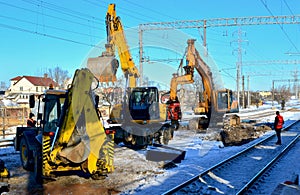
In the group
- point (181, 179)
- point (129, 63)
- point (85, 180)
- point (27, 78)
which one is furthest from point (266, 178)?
point (27, 78)

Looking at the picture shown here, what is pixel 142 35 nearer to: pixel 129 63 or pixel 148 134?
pixel 129 63

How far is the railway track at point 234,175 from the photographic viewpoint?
768 centimetres

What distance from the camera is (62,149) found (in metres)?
7.73

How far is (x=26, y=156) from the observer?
390 inches

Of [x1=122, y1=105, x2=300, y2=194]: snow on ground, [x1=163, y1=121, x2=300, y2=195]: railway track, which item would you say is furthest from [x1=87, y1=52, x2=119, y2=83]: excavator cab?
[x1=163, y1=121, x2=300, y2=195]: railway track

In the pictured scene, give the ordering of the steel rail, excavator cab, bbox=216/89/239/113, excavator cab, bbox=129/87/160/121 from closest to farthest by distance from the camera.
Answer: the steel rail → excavator cab, bbox=129/87/160/121 → excavator cab, bbox=216/89/239/113

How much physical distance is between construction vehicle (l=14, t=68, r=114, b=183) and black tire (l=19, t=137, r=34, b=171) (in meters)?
0.91

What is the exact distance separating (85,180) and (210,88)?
41.9 ft

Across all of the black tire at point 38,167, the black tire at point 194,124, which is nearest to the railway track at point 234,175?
the black tire at point 38,167

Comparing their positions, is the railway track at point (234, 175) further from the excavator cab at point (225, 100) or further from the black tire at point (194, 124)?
the excavator cab at point (225, 100)

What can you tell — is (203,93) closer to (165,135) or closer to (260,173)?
(165,135)

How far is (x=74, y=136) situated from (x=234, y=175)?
4679mm

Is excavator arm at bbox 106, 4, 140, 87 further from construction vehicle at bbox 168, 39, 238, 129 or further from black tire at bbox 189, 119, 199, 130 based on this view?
black tire at bbox 189, 119, 199, 130

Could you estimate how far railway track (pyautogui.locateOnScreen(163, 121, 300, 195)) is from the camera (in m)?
7.68
